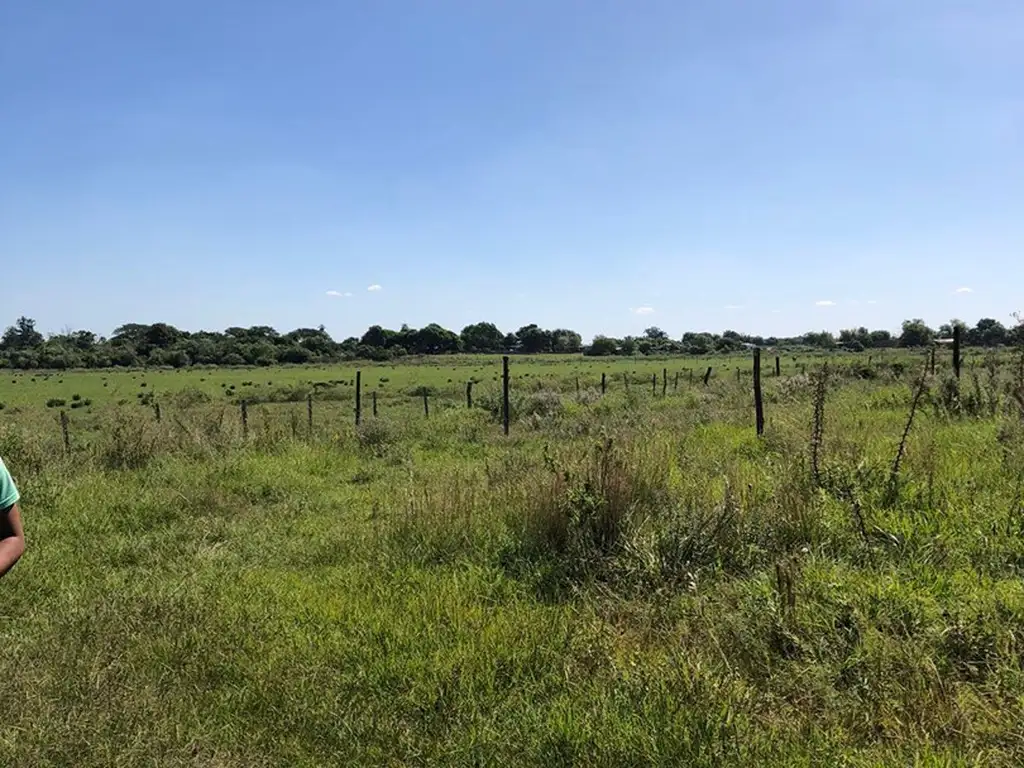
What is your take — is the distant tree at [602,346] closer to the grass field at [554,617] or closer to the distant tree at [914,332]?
the distant tree at [914,332]

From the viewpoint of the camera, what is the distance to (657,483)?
6285 millimetres

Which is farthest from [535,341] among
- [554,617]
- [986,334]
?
[554,617]

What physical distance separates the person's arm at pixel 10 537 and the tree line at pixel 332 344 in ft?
245

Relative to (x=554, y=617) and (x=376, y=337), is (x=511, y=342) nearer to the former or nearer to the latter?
(x=376, y=337)

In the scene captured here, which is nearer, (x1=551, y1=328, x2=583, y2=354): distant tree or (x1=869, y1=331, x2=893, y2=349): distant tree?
(x1=869, y1=331, x2=893, y2=349): distant tree

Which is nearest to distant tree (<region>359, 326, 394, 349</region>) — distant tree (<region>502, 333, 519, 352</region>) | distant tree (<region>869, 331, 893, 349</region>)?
distant tree (<region>502, 333, 519, 352</region>)

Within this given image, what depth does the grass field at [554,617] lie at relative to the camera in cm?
296

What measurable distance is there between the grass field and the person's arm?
1.03 metres

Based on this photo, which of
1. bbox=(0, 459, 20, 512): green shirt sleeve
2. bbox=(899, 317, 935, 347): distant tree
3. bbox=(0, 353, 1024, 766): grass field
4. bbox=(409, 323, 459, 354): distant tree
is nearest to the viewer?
bbox=(0, 459, 20, 512): green shirt sleeve

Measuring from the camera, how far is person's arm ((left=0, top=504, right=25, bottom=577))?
2.65 metres

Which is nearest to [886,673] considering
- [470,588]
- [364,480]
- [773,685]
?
[773,685]

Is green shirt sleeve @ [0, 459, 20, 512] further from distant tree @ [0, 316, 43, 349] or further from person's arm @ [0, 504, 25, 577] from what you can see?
distant tree @ [0, 316, 43, 349]

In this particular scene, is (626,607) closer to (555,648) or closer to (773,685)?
(555,648)

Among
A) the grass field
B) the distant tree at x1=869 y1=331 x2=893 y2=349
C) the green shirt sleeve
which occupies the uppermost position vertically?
the distant tree at x1=869 y1=331 x2=893 y2=349
